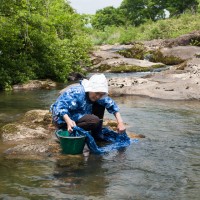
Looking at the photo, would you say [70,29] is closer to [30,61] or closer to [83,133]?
[30,61]

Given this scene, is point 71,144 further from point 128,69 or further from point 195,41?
point 195,41

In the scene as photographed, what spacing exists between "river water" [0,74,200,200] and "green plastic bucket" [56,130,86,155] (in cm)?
14

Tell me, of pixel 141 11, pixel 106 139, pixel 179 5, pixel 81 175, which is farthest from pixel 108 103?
pixel 141 11

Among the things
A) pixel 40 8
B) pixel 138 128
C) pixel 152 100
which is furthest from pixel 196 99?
pixel 40 8

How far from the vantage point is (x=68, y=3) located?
27703 mm

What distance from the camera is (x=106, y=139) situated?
774 cm

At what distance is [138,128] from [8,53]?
10.5 m

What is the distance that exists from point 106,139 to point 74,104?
1.31 metres

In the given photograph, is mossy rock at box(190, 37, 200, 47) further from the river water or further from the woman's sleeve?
the woman's sleeve

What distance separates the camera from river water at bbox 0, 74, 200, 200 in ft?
16.5

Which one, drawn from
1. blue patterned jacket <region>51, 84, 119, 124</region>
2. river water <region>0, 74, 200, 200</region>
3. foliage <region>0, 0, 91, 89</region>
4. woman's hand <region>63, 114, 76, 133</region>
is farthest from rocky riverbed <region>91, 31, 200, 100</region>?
woman's hand <region>63, 114, 76, 133</region>

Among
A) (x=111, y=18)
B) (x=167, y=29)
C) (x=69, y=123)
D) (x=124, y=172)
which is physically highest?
(x=111, y=18)

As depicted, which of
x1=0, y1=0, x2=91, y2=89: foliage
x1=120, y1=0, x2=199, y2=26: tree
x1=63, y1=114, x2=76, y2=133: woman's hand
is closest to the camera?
x1=63, y1=114, x2=76, y2=133: woman's hand

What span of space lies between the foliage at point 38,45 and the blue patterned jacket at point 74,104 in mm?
8257
